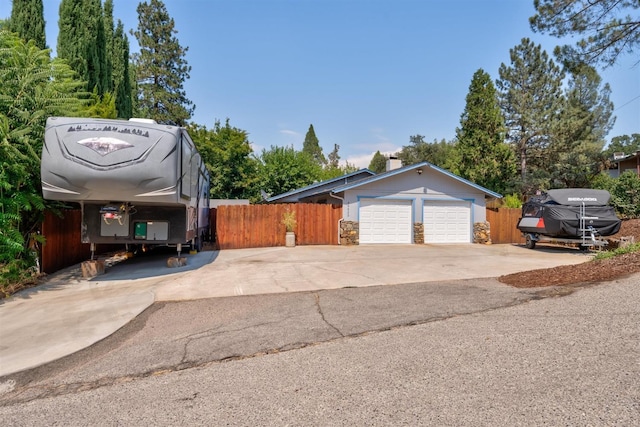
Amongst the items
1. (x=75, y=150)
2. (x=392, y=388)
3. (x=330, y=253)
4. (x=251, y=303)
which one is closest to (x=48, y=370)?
(x=251, y=303)

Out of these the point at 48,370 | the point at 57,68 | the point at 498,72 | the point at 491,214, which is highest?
the point at 498,72

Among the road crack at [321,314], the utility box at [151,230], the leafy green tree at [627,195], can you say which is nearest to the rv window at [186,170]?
the utility box at [151,230]

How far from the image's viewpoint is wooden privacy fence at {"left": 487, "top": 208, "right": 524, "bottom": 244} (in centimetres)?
1738

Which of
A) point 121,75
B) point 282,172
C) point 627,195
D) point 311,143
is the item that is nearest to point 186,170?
point 121,75

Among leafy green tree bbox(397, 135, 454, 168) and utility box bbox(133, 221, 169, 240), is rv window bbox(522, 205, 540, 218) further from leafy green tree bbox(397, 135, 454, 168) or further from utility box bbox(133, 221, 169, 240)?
leafy green tree bbox(397, 135, 454, 168)

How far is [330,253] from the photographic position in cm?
1234

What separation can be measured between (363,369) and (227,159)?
2579 cm

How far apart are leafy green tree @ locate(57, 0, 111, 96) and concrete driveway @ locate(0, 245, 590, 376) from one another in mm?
7345

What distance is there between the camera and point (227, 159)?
2730cm

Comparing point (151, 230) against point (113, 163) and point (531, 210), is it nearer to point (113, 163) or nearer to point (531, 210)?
point (113, 163)

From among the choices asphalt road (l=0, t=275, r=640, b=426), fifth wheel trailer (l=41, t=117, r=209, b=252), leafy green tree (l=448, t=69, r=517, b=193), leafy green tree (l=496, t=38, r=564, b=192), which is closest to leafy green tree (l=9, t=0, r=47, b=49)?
fifth wheel trailer (l=41, t=117, r=209, b=252)

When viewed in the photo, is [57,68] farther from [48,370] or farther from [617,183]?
[617,183]

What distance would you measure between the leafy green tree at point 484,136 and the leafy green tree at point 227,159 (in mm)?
15874

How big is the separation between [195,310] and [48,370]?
200 centimetres
